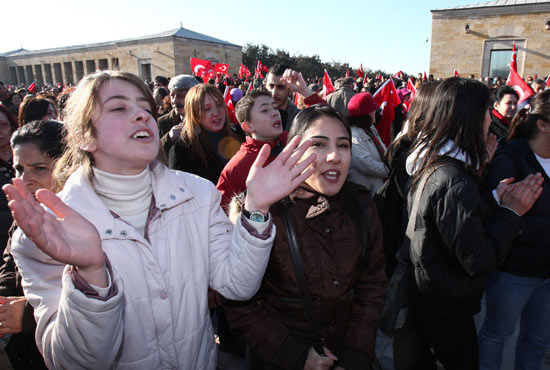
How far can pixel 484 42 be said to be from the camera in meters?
22.0

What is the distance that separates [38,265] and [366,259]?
1460 mm

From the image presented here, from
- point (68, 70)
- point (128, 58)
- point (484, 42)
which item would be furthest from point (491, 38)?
point (68, 70)

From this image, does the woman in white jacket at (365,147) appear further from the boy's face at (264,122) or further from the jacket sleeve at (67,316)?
the jacket sleeve at (67,316)

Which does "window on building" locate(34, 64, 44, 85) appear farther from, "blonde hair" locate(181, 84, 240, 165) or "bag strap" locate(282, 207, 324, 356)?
"bag strap" locate(282, 207, 324, 356)

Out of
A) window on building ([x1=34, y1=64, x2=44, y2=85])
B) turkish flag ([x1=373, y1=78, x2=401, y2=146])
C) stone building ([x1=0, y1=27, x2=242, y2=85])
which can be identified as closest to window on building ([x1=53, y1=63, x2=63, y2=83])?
stone building ([x1=0, y1=27, x2=242, y2=85])

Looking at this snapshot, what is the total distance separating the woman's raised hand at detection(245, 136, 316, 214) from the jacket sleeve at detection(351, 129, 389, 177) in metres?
2.20

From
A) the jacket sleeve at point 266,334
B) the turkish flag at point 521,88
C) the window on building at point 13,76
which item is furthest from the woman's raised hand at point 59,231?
the window on building at point 13,76

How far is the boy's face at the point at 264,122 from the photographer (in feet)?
9.34

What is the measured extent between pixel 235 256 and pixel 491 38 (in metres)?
27.2

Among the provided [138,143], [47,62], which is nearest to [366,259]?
[138,143]

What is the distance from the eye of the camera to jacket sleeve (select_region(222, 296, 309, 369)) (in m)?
1.48

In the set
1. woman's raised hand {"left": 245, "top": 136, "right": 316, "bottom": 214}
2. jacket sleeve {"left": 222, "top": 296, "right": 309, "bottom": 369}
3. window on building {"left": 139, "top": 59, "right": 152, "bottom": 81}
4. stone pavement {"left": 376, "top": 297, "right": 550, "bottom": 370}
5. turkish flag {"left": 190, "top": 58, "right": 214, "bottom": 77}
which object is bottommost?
stone pavement {"left": 376, "top": 297, "right": 550, "bottom": 370}

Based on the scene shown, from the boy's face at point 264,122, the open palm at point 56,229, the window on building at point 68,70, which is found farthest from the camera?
the window on building at point 68,70

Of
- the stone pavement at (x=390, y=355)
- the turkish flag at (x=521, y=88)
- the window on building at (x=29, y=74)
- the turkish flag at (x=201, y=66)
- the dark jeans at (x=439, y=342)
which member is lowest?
the stone pavement at (x=390, y=355)
